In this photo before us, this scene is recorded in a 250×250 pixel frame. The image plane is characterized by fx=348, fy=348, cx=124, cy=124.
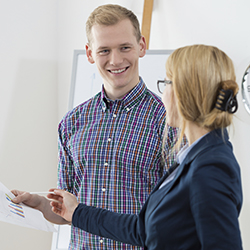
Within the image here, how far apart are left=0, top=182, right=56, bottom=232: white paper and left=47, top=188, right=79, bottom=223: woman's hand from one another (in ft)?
0.20

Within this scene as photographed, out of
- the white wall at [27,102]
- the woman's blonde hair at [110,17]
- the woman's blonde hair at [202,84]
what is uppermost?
the woman's blonde hair at [110,17]

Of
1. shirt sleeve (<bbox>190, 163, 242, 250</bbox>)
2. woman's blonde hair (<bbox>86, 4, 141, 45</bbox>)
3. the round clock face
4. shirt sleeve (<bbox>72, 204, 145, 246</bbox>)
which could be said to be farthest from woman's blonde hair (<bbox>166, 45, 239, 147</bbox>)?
the round clock face

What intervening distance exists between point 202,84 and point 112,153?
1.80 feet

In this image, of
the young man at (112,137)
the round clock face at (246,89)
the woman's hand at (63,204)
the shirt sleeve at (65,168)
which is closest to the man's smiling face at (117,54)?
the young man at (112,137)

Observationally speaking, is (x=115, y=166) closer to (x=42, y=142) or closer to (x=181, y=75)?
(x=181, y=75)

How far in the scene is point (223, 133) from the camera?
2.78 ft

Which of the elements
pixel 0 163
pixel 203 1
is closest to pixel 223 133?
pixel 203 1

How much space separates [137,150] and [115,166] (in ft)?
0.33

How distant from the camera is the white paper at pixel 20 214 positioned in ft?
3.16

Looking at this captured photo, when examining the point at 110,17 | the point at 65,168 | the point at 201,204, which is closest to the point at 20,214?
the point at 65,168

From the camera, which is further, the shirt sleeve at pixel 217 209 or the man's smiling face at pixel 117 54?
the man's smiling face at pixel 117 54

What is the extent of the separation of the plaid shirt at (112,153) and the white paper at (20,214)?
192 mm

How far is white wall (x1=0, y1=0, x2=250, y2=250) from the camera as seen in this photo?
6.86ft

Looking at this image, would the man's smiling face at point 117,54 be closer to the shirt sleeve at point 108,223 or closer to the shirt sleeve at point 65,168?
the shirt sleeve at point 65,168
